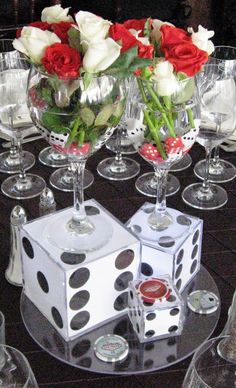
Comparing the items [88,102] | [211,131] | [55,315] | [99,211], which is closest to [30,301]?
[55,315]

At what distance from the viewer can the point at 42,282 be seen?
3.12ft

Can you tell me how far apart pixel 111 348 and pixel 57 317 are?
0.09 metres

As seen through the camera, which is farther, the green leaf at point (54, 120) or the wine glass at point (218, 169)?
the wine glass at point (218, 169)

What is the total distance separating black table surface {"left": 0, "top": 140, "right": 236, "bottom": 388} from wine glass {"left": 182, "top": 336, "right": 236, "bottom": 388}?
0.19 m

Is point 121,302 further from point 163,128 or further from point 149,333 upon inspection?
point 163,128

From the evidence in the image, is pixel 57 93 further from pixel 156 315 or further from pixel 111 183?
pixel 111 183

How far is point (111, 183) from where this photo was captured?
4.24ft

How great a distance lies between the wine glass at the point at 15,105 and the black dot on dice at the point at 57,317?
1.19 feet

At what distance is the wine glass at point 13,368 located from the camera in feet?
2.17

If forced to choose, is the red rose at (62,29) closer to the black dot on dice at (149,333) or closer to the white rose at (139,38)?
the white rose at (139,38)

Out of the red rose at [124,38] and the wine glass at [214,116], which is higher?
the red rose at [124,38]

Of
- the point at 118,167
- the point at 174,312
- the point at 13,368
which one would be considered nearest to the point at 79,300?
the point at 174,312

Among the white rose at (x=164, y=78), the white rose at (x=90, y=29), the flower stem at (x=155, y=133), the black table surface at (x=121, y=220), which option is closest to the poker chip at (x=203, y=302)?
the black table surface at (x=121, y=220)

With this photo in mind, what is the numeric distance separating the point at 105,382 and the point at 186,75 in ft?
1.41
